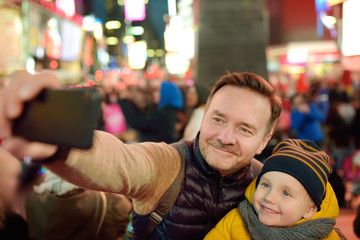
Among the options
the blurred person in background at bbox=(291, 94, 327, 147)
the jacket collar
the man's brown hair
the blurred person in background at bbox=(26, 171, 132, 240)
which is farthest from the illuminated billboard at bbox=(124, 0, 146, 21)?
the jacket collar

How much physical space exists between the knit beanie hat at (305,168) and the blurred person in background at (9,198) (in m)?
1.66

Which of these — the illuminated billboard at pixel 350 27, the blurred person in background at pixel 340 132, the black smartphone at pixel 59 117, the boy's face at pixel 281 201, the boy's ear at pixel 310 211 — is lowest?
the blurred person in background at pixel 340 132

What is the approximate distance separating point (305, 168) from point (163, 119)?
3.32 meters

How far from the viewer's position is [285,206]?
169 centimetres

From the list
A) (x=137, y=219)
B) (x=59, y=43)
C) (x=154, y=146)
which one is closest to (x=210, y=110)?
(x=154, y=146)

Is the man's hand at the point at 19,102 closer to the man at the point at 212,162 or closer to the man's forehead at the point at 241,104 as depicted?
the man at the point at 212,162

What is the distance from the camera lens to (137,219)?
5.89 ft

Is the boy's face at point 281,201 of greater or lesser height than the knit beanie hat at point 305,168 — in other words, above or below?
below

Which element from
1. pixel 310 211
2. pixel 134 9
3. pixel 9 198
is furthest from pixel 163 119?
pixel 134 9

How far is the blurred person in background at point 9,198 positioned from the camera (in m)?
2.31

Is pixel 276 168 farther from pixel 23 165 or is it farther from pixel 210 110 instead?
pixel 23 165

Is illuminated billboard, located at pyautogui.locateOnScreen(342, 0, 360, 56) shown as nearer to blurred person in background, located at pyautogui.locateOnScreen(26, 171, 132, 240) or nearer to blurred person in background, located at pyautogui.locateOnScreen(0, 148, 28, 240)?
blurred person in background, located at pyautogui.locateOnScreen(26, 171, 132, 240)

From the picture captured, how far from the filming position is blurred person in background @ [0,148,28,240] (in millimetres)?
2309

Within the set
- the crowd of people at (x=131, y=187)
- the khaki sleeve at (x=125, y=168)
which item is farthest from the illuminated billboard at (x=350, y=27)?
the khaki sleeve at (x=125, y=168)
